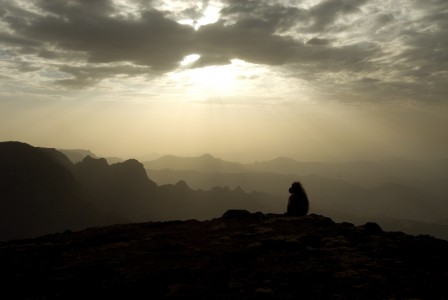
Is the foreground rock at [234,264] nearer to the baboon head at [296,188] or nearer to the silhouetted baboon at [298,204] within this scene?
the silhouetted baboon at [298,204]

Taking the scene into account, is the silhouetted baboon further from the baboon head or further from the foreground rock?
the foreground rock

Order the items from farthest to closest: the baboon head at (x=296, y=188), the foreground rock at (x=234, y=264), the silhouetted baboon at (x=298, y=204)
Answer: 1. the baboon head at (x=296, y=188)
2. the silhouetted baboon at (x=298, y=204)
3. the foreground rock at (x=234, y=264)

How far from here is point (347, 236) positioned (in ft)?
58.6

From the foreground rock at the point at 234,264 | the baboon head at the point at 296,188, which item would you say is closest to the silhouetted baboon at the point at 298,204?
the baboon head at the point at 296,188

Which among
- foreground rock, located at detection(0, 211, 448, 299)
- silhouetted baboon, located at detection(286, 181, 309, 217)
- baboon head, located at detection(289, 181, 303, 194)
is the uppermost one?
baboon head, located at detection(289, 181, 303, 194)

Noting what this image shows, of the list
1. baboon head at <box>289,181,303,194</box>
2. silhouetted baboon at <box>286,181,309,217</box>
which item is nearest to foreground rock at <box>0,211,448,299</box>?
silhouetted baboon at <box>286,181,309,217</box>

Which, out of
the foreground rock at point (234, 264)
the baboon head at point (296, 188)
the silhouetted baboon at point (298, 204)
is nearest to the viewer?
the foreground rock at point (234, 264)

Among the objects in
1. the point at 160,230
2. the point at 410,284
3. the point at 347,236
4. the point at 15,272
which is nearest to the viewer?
the point at 410,284

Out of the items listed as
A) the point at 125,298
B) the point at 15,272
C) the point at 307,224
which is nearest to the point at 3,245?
the point at 15,272

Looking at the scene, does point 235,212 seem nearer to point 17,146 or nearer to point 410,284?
point 410,284

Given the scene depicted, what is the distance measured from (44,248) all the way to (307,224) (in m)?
15.6

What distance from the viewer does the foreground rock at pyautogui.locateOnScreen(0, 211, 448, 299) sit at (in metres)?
11.0

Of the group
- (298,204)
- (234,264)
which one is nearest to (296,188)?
(298,204)

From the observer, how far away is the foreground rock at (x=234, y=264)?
433 inches
